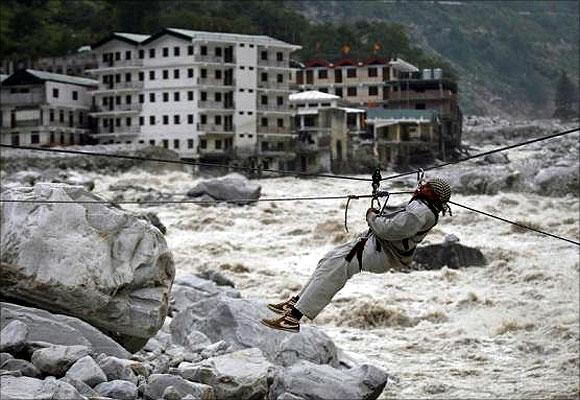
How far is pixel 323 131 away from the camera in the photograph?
228 feet

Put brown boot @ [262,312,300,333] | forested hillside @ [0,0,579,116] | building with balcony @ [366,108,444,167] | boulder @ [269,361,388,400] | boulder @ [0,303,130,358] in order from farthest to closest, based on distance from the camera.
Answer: forested hillside @ [0,0,579,116] → building with balcony @ [366,108,444,167] → boulder @ [269,361,388,400] → boulder @ [0,303,130,358] → brown boot @ [262,312,300,333]

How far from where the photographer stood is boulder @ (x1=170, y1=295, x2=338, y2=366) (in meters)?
15.3

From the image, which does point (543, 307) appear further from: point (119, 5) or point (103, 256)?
point (119, 5)

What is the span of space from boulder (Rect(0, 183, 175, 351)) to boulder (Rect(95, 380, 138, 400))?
2.15m

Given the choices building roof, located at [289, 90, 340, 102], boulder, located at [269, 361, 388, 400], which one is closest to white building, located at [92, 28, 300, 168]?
building roof, located at [289, 90, 340, 102]

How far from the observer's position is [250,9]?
98.4 meters

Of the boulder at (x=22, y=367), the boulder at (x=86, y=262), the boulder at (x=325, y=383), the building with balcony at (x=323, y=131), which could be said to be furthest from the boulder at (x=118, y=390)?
the building with balcony at (x=323, y=131)

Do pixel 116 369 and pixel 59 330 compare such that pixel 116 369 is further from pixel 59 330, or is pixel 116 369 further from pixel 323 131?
pixel 323 131

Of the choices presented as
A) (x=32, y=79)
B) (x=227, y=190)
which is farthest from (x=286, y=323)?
(x=32, y=79)

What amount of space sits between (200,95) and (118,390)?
54674mm

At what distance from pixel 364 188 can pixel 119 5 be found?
43.5 meters

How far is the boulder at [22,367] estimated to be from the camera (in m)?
10.8

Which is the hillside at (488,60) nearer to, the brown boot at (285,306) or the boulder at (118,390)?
the boulder at (118,390)

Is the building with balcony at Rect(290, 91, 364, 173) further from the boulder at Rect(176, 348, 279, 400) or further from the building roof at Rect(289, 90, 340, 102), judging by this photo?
the boulder at Rect(176, 348, 279, 400)
